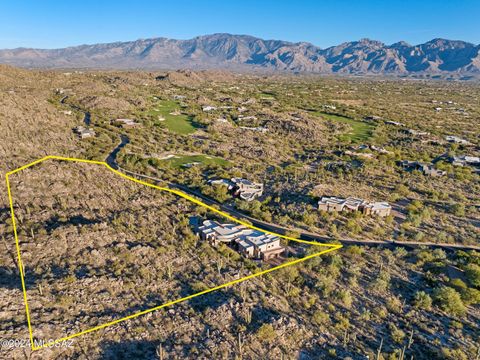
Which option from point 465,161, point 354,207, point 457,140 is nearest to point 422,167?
point 465,161

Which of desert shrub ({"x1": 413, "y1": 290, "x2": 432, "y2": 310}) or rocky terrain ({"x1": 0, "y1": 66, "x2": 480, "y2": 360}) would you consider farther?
desert shrub ({"x1": 413, "y1": 290, "x2": 432, "y2": 310})

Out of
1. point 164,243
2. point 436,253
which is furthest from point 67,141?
point 436,253

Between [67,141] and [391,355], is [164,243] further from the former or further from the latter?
[67,141]

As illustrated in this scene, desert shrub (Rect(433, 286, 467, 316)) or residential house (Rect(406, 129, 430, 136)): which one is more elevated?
residential house (Rect(406, 129, 430, 136))

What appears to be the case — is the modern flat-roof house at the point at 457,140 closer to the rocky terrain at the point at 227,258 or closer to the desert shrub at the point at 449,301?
the rocky terrain at the point at 227,258

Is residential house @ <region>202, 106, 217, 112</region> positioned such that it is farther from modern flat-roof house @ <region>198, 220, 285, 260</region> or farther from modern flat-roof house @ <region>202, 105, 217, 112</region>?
modern flat-roof house @ <region>198, 220, 285, 260</region>

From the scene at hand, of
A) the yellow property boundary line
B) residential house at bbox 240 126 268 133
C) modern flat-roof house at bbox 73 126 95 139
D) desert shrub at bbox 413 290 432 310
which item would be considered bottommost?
desert shrub at bbox 413 290 432 310

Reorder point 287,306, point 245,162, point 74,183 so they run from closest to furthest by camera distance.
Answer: point 287,306, point 74,183, point 245,162

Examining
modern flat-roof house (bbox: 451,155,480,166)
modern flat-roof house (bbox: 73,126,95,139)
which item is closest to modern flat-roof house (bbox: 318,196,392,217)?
modern flat-roof house (bbox: 451,155,480,166)
